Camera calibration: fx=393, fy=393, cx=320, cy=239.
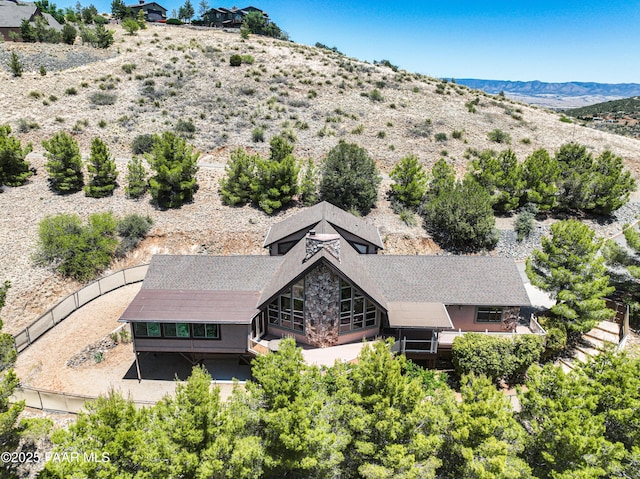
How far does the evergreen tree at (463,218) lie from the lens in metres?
31.5

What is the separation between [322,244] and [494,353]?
31.3 feet

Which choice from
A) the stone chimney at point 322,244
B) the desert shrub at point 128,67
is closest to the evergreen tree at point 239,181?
the stone chimney at point 322,244

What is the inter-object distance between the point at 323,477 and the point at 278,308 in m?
8.53

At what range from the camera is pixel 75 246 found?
26812 millimetres

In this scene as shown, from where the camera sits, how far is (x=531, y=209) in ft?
118

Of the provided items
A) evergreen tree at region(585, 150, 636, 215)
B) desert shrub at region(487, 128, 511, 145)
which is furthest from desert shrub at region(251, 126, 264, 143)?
evergreen tree at region(585, 150, 636, 215)

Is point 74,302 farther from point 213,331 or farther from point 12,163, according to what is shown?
point 12,163

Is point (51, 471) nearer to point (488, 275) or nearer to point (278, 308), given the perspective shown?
point (278, 308)

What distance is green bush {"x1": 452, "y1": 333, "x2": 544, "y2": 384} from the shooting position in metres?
18.3

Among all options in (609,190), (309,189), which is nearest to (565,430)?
(309,189)

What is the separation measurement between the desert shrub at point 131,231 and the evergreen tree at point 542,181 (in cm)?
3350

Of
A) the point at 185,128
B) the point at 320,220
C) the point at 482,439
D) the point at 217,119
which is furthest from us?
the point at 217,119

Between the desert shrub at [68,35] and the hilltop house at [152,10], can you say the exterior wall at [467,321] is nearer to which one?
the desert shrub at [68,35]

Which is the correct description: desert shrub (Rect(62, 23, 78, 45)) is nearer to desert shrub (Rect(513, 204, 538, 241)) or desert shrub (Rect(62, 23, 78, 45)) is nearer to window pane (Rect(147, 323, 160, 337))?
window pane (Rect(147, 323, 160, 337))
